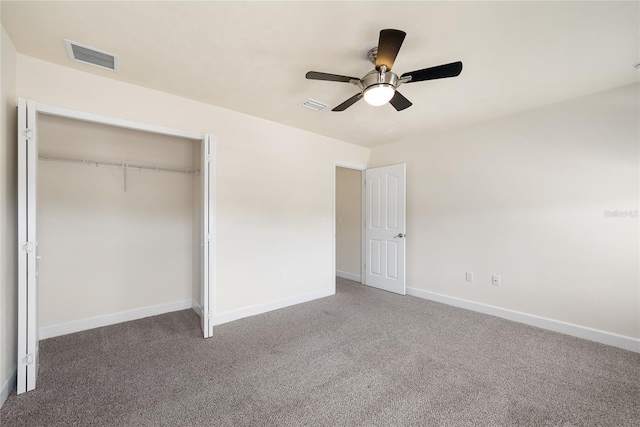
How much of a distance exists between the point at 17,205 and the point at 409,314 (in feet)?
13.1

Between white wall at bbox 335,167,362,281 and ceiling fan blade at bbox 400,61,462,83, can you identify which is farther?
white wall at bbox 335,167,362,281

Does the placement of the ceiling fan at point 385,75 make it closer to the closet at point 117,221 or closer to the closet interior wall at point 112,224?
the closet at point 117,221

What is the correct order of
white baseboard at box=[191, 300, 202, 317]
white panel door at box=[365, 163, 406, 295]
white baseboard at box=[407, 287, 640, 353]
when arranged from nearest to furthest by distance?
white baseboard at box=[407, 287, 640, 353] → white baseboard at box=[191, 300, 202, 317] → white panel door at box=[365, 163, 406, 295]

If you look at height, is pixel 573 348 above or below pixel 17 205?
below

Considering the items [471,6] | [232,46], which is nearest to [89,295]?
[232,46]

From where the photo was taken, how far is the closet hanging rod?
2.80 m

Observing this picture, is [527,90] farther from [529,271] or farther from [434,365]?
[434,365]

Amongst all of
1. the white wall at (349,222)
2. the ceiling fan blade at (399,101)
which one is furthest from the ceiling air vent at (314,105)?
the white wall at (349,222)

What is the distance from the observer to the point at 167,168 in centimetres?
348

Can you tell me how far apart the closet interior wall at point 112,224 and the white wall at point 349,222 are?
2859mm

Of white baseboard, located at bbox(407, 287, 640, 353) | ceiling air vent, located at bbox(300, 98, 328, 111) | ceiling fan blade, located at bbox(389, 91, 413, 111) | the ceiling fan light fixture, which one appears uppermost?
ceiling air vent, located at bbox(300, 98, 328, 111)

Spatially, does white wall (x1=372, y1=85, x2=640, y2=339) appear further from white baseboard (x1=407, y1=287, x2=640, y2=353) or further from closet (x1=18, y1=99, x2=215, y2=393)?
closet (x1=18, y1=99, x2=215, y2=393)

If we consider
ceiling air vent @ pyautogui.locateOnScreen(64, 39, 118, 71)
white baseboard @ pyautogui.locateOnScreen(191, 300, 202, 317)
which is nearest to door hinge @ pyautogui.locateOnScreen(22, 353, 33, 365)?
white baseboard @ pyautogui.locateOnScreen(191, 300, 202, 317)

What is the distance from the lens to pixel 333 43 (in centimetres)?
195
